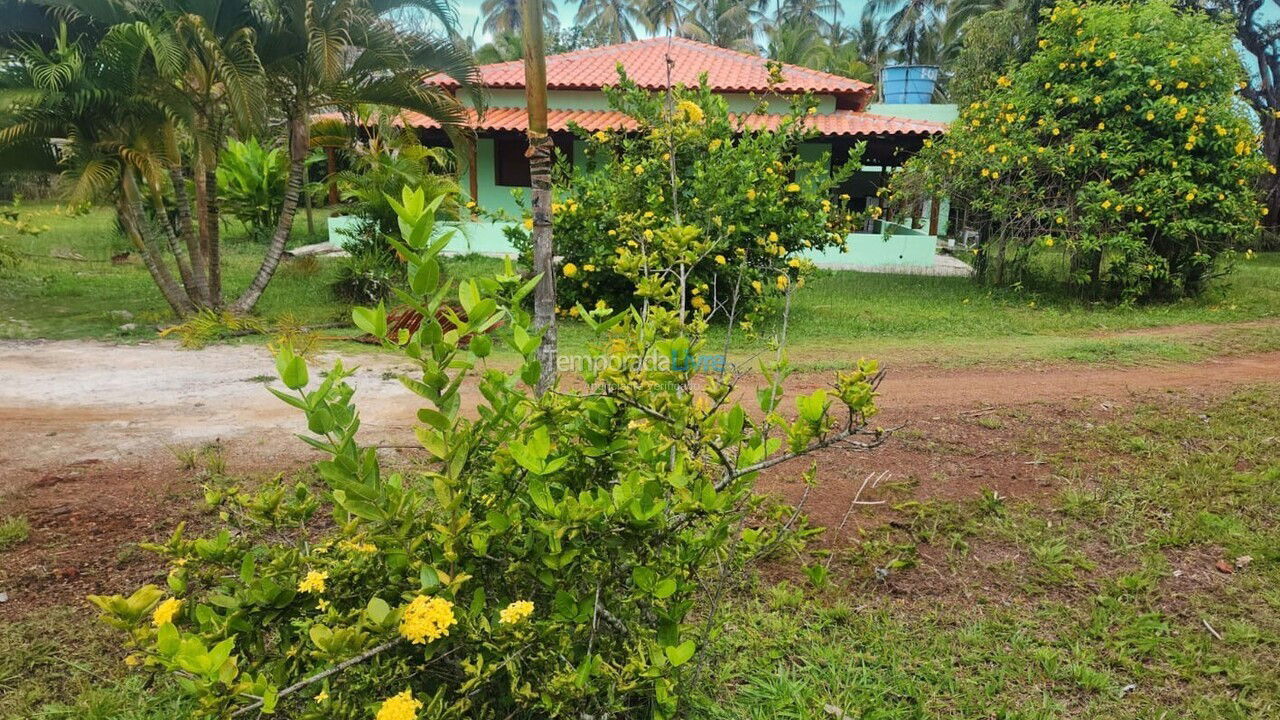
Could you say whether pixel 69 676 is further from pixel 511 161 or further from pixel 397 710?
pixel 511 161

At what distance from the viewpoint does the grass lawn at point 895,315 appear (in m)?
6.97

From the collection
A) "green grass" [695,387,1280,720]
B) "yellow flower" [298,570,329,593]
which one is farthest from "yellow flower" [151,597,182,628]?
"green grass" [695,387,1280,720]

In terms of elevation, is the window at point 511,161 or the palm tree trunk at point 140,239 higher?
the window at point 511,161

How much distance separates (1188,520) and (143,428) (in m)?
5.23

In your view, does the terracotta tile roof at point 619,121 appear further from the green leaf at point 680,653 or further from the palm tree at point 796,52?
the palm tree at point 796,52

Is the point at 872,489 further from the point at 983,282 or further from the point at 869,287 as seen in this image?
the point at 983,282

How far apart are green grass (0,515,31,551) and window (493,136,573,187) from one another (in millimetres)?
12311

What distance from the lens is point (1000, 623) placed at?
8.79ft

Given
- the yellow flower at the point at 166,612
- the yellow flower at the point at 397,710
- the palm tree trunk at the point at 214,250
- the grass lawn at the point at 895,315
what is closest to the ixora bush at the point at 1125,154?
the grass lawn at the point at 895,315

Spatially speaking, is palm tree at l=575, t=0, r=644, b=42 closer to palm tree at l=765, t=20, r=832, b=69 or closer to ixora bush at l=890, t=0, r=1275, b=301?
palm tree at l=765, t=20, r=832, b=69

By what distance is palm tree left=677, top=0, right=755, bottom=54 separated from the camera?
144 ft

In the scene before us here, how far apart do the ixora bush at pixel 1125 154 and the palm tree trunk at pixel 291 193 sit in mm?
8101

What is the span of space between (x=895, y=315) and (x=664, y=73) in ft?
28.5

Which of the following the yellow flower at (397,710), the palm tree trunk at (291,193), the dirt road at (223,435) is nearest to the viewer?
the yellow flower at (397,710)
